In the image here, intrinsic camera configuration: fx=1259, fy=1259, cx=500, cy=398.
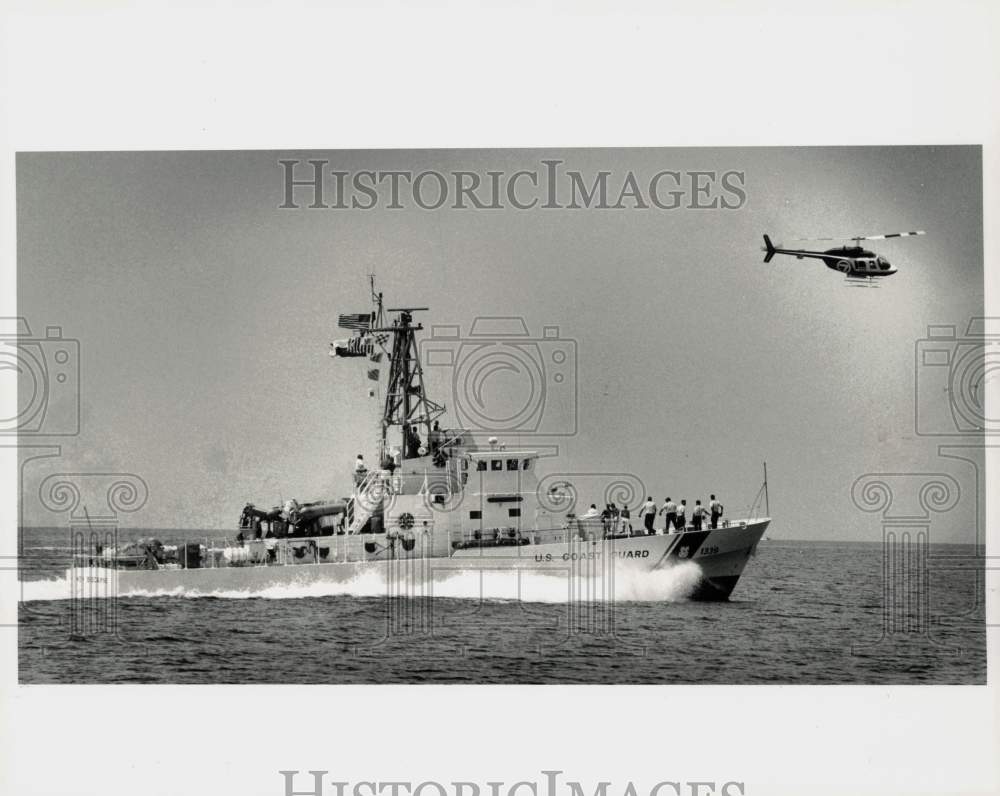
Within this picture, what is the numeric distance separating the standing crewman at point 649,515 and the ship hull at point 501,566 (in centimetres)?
18

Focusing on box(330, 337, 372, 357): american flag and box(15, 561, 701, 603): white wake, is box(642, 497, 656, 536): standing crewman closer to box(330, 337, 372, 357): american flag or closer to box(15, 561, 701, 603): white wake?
box(15, 561, 701, 603): white wake

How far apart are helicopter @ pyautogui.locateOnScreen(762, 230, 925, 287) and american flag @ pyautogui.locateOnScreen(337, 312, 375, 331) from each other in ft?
27.9

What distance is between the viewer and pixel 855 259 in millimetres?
23406

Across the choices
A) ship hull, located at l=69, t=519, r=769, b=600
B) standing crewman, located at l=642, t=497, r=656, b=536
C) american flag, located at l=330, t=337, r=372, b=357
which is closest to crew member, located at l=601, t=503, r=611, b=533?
ship hull, located at l=69, t=519, r=769, b=600

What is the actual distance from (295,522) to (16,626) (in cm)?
1343

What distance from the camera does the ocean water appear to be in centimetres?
2305

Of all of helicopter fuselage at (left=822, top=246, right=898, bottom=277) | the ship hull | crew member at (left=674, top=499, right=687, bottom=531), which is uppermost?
helicopter fuselage at (left=822, top=246, right=898, bottom=277)

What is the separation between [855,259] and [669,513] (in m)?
10.1

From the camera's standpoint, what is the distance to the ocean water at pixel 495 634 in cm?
2305

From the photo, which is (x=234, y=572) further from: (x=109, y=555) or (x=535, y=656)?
(x=535, y=656)

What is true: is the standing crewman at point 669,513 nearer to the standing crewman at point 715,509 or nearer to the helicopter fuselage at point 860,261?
the standing crewman at point 715,509

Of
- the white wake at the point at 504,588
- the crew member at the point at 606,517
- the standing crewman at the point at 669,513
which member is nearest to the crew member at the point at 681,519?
the standing crewman at the point at 669,513

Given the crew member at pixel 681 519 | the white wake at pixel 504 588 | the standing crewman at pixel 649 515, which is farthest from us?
the crew member at pixel 681 519

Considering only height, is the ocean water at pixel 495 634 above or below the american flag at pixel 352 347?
below
